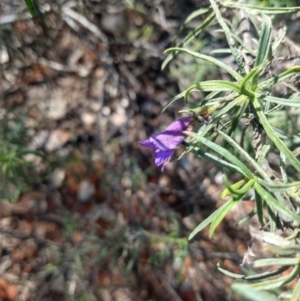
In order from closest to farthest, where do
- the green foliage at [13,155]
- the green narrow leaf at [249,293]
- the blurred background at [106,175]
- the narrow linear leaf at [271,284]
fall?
1. the green narrow leaf at [249,293]
2. the narrow linear leaf at [271,284]
3. the green foliage at [13,155]
4. the blurred background at [106,175]

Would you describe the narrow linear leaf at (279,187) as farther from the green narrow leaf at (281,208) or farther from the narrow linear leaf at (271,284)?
the narrow linear leaf at (271,284)

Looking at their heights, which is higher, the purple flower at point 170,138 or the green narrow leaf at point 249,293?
the purple flower at point 170,138

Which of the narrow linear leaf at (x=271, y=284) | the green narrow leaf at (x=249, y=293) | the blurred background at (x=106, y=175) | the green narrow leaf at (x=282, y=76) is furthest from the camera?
the blurred background at (x=106, y=175)

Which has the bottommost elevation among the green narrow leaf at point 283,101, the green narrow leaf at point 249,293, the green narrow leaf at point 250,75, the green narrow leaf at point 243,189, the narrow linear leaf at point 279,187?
the green narrow leaf at point 249,293

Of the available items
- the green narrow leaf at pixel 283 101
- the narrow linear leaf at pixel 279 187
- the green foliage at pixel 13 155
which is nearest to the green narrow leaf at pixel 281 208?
the narrow linear leaf at pixel 279 187

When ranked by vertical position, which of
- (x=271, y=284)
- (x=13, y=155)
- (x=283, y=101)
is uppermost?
(x=13, y=155)

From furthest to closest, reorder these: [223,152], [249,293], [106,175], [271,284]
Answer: [106,175], [223,152], [271,284], [249,293]

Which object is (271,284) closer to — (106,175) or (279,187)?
(279,187)

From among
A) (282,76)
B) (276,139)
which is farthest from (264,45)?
(276,139)
